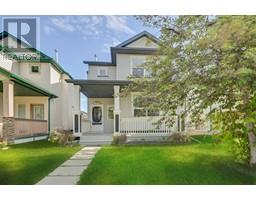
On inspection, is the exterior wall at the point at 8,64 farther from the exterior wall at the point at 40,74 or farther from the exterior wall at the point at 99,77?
the exterior wall at the point at 99,77

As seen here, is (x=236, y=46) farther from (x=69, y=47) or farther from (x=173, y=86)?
(x=69, y=47)

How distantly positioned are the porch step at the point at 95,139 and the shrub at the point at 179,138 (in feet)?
6.07

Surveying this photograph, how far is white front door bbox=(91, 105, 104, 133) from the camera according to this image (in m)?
8.15

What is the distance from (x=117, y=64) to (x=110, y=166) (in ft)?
19.0

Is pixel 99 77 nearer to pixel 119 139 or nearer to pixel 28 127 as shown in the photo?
pixel 28 127

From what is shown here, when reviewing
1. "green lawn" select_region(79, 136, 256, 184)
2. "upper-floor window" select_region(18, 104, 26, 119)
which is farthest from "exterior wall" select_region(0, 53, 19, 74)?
"green lawn" select_region(79, 136, 256, 184)

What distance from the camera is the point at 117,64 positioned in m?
10.2

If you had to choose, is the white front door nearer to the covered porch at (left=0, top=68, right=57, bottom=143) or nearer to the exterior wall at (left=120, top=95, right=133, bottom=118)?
the exterior wall at (left=120, top=95, right=133, bottom=118)

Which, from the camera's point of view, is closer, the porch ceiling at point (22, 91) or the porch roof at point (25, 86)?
the porch roof at point (25, 86)

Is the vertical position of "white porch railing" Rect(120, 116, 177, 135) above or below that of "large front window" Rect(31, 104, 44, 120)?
below

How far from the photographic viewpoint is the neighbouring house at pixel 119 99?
20.4 ft

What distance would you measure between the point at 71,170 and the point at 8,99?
410 centimetres

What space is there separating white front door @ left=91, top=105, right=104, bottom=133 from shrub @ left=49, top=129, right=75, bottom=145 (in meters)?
0.96

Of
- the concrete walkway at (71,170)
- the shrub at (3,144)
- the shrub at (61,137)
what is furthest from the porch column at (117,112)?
the shrub at (3,144)
